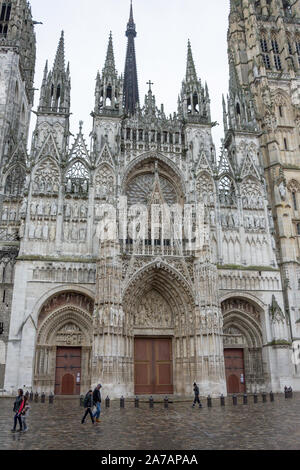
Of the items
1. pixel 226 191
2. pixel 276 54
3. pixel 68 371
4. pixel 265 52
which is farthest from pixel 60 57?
pixel 68 371

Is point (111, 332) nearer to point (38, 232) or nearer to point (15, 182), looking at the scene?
point (38, 232)

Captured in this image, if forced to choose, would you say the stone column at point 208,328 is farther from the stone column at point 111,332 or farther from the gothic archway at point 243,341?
the stone column at point 111,332

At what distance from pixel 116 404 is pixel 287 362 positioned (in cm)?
1399

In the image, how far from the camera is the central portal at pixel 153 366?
27.2m

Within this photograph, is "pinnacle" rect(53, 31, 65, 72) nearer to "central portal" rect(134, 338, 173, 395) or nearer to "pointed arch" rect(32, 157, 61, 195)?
"pointed arch" rect(32, 157, 61, 195)

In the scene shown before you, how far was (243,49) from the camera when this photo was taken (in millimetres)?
43281

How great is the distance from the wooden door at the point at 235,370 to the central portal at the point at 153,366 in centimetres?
470

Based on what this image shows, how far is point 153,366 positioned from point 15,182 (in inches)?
726

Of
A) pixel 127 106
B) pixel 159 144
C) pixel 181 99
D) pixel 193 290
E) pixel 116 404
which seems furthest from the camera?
pixel 127 106

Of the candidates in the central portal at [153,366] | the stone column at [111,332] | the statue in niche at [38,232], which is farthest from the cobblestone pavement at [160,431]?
the statue in niche at [38,232]

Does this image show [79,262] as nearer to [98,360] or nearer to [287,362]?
[98,360]

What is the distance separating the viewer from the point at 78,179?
31.1 metres
